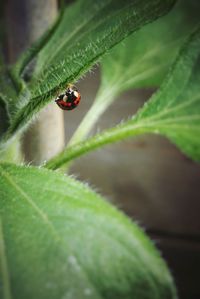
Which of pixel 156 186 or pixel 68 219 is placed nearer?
pixel 68 219

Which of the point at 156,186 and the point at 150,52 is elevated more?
the point at 150,52

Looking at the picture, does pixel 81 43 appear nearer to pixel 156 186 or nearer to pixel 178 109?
pixel 178 109

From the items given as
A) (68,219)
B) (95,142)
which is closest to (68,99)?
(95,142)

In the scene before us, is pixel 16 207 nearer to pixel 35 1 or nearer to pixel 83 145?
pixel 83 145

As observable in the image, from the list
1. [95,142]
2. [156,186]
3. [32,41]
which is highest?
[32,41]

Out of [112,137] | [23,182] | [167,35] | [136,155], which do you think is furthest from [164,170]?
[23,182]

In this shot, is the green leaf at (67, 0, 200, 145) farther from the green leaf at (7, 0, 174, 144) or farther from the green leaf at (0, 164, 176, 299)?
the green leaf at (0, 164, 176, 299)
